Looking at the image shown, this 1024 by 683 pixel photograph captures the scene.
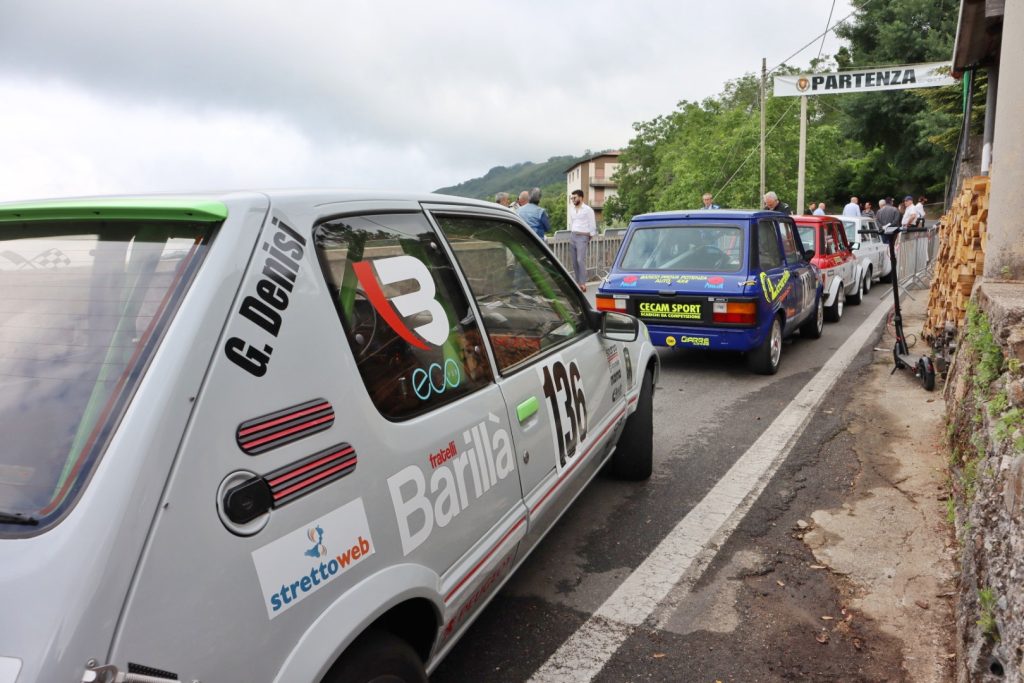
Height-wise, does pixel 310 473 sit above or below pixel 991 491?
above

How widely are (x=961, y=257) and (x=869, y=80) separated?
44.8 feet

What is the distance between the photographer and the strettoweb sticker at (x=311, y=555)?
158 centimetres

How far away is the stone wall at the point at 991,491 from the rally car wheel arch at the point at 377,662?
5.22ft

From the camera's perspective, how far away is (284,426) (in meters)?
1.70

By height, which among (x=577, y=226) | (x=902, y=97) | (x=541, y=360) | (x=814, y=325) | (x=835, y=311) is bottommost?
(x=835, y=311)

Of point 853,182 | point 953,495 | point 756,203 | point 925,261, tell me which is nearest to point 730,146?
point 756,203

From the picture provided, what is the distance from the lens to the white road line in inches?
114

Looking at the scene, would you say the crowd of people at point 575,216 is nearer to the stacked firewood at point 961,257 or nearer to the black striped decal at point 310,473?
the stacked firewood at point 961,257

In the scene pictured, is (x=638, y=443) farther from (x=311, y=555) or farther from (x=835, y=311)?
(x=835, y=311)

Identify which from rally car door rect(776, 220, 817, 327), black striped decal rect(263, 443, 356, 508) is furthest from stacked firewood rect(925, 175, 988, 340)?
black striped decal rect(263, 443, 356, 508)

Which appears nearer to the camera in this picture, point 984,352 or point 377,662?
point 377,662

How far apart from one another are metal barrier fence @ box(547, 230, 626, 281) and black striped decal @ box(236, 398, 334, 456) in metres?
13.0

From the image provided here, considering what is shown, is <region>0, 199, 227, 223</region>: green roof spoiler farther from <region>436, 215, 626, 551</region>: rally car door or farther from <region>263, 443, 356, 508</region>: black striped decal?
<region>436, 215, 626, 551</region>: rally car door

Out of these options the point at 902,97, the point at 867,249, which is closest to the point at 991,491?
the point at 867,249
